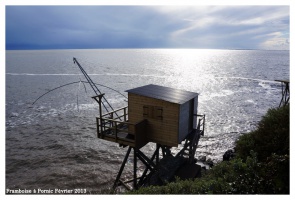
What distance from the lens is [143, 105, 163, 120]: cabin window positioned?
50.4 ft

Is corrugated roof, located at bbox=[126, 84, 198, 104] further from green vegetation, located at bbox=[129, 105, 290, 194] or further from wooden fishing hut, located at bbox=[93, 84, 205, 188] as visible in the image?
green vegetation, located at bbox=[129, 105, 290, 194]

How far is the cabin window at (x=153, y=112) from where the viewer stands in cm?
1537

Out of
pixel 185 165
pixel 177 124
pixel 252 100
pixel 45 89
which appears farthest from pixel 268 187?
pixel 45 89

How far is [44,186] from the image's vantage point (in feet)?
65.3

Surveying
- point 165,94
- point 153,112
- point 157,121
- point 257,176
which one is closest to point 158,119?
point 157,121

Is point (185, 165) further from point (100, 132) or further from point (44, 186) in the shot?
point (44, 186)

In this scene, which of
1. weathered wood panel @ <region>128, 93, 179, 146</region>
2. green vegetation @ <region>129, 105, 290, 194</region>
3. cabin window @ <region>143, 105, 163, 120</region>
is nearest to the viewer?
green vegetation @ <region>129, 105, 290, 194</region>

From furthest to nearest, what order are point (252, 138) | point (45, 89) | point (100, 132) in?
1. point (45, 89)
2. point (100, 132)
3. point (252, 138)

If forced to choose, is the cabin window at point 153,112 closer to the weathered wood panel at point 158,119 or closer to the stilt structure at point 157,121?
the stilt structure at point 157,121

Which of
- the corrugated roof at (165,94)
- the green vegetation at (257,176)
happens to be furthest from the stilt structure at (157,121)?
the green vegetation at (257,176)

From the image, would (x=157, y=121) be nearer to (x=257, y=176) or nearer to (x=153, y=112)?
(x=153, y=112)

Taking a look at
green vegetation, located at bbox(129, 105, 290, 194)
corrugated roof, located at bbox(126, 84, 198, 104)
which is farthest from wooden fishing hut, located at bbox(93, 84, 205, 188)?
green vegetation, located at bbox(129, 105, 290, 194)

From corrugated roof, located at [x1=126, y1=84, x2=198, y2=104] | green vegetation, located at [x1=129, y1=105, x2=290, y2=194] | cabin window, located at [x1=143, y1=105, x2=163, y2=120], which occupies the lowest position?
green vegetation, located at [x1=129, y1=105, x2=290, y2=194]

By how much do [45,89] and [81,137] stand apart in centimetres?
3826
